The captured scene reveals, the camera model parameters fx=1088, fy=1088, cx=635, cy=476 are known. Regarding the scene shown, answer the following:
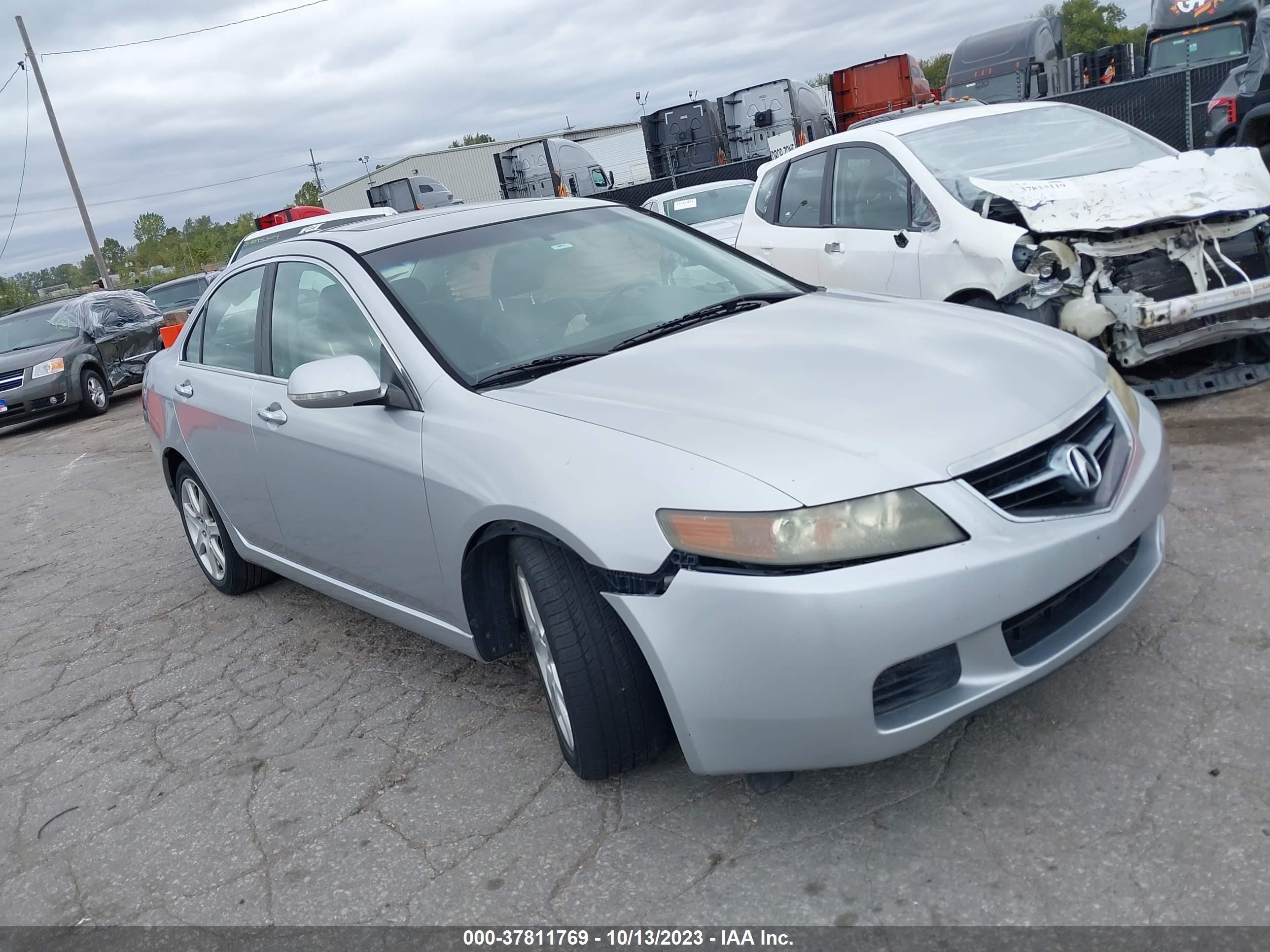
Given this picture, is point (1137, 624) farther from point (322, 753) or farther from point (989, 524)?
point (322, 753)

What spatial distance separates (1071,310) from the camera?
5238mm

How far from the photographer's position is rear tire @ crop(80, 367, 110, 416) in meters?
14.0

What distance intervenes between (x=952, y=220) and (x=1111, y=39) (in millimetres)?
89449

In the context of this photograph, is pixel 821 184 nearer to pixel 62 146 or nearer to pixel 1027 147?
pixel 1027 147

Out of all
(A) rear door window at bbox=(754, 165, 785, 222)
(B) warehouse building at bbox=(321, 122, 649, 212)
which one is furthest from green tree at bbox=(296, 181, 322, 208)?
(A) rear door window at bbox=(754, 165, 785, 222)

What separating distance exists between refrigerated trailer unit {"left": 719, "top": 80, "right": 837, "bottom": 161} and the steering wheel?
753 inches

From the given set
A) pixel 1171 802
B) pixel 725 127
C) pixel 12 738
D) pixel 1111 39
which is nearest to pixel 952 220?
pixel 1171 802

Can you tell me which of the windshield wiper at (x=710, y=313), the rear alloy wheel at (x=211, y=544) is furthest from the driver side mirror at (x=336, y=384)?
the rear alloy wheel at (x=211, y=544)

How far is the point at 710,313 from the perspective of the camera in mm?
3609

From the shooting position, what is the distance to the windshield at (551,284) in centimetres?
337

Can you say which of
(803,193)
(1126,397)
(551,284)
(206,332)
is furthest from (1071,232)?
(206,332)

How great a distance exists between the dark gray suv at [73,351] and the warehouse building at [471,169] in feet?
73.9

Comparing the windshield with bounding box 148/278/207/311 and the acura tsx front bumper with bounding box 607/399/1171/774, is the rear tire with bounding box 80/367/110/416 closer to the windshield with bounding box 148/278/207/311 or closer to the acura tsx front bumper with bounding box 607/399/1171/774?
the windshield with bounding box 148/278/207/311

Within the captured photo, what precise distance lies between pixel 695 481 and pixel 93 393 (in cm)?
1382
